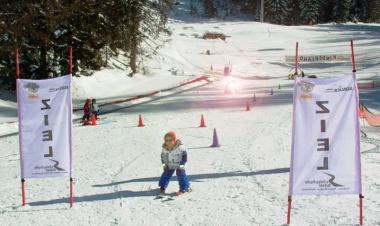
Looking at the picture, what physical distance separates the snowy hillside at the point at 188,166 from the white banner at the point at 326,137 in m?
0.83

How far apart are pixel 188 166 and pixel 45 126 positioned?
16.7 feet

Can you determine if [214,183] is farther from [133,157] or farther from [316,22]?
[316,22]

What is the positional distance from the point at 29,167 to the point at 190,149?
23.8 ft

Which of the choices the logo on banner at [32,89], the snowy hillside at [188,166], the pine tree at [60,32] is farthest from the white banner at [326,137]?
the pine tree at [60,32]

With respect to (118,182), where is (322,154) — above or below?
above

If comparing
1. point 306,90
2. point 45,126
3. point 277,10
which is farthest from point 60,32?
point 277,10

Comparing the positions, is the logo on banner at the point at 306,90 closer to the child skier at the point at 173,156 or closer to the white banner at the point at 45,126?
the child skier at the point at 173,156

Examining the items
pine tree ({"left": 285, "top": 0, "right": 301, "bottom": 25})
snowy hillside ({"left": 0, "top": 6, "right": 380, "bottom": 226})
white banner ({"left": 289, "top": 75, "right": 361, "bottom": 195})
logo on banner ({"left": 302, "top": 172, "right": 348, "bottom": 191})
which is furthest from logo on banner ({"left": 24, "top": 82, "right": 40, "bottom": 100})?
pine tree ({"left": 285, "top": 0, "right": 301, "bottom": 25})

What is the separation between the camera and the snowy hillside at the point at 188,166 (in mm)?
10531

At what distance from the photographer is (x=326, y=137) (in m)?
9.26

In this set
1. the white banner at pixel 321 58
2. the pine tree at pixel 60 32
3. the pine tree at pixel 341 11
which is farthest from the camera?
the pine tree at pixel 341 11

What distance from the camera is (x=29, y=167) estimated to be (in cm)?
1109

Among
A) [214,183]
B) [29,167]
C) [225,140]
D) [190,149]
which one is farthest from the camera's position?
[225,140]

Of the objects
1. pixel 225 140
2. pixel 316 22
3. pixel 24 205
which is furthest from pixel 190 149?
pixel 316 22
